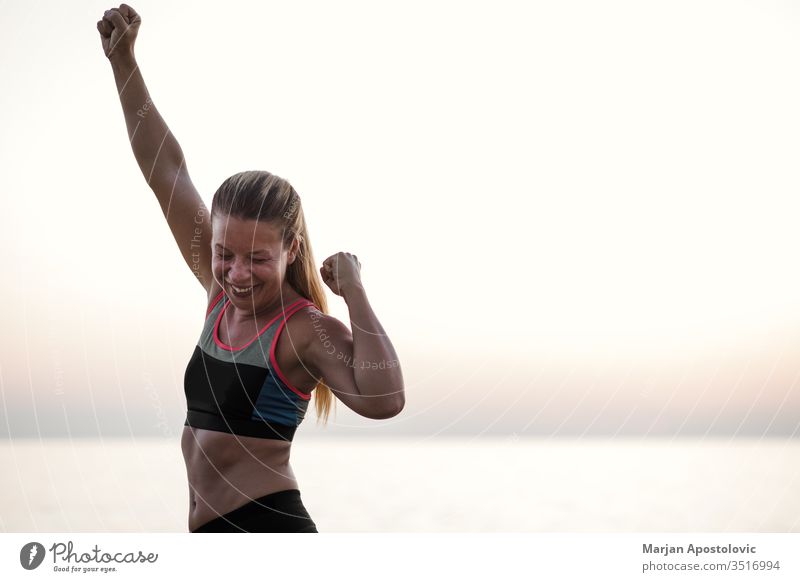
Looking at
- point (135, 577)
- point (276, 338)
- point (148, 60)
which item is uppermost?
point (148, 60)

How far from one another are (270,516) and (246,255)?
0.32 metres

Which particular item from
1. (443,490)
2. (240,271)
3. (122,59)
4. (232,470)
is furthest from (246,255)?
(443,490)

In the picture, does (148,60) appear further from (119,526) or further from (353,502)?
(353,502)

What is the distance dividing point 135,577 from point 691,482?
10.7 ft

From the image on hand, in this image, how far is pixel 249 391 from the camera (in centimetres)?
102

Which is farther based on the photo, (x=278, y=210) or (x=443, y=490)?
(x=443, y=490)

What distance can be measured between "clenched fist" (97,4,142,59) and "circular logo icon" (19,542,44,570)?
712 mm

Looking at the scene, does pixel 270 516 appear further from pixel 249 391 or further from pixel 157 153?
pixel 157 153

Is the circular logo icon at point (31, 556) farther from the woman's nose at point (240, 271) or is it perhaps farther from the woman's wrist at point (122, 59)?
the woman's wrist at point (122, 59)

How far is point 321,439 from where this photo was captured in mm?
1445

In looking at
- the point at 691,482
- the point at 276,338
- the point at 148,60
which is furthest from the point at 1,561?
the point at 691,482

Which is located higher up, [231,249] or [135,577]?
[231,249]

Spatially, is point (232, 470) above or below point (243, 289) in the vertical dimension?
below

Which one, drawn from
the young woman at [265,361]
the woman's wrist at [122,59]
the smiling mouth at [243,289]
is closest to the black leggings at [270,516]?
the young woman at [265,361]
